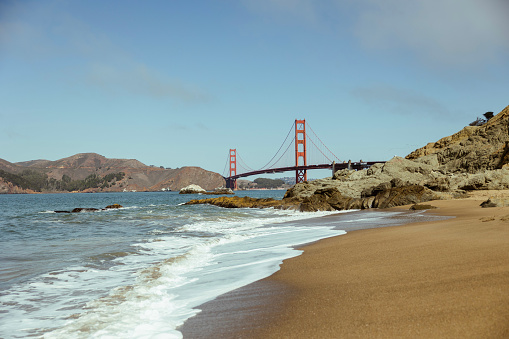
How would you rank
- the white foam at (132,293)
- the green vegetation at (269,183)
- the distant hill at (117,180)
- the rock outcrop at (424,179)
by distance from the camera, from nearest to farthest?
1. the white foam at (132,293)
2. the rock outcrop at (424,179)
3. the distant hill at (117,180)
4. the green vegetation at (269,183)

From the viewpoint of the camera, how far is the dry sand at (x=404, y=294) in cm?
196

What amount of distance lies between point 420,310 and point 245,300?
4.56ft

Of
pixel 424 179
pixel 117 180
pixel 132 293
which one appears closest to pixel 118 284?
pixel 132 293

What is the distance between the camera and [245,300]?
10.2ft

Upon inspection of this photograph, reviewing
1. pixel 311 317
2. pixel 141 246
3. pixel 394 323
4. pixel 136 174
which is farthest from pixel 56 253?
pixel 136 174

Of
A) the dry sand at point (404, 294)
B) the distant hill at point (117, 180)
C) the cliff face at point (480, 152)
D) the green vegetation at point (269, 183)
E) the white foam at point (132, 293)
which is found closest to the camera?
the dry sand at point (404, 294)

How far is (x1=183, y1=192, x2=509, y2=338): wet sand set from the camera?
1985 mm

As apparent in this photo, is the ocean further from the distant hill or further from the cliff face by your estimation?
the distant hill

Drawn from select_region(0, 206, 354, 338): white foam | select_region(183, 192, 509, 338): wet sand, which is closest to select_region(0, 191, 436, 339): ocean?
select_region(0, 206, 354, 338): white foam

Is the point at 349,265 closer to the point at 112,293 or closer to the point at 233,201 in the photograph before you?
the point at 112,293

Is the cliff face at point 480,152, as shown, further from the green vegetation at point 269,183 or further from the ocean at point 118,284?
the green vegetation at point 269,183

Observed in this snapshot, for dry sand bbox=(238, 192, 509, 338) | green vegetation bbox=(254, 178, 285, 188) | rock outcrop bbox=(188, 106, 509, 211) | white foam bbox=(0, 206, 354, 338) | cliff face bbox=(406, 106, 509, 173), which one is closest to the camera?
dry sand bbox=(238, 192, 509, 338)

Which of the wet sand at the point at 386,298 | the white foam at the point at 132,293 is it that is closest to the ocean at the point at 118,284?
the white foam at the point at 132,293

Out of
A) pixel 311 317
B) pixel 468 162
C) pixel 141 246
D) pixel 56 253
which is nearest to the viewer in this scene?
pixel 311 317
